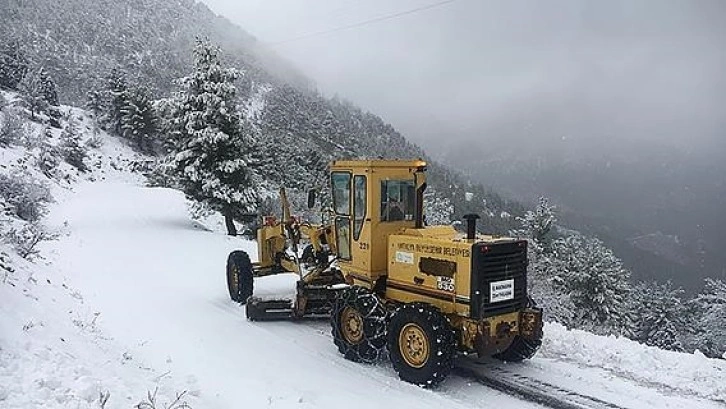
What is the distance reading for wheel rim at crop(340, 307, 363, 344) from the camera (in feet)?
32.8

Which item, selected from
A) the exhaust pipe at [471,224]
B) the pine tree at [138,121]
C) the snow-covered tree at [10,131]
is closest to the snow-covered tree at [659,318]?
the exhaust pipe at [471,224]

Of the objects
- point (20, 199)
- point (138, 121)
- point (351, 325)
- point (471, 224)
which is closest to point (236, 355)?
point (351, 325)

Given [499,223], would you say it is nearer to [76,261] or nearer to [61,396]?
[76,261]

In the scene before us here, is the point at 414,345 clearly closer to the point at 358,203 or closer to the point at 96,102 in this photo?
the point at 358,203

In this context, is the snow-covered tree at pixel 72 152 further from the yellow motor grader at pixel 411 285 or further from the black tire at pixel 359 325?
the black tire at pixel 359 325

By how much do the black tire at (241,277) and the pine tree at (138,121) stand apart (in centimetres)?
5419

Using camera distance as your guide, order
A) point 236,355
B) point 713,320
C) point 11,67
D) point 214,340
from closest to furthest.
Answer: point 236,355
point 214,340
point 713,320
point 11,67

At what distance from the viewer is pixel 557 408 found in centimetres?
805

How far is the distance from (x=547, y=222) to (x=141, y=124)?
43.1 metres

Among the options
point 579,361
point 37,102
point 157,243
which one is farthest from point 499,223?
point 579,361

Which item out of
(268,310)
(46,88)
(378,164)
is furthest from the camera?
(46,88)

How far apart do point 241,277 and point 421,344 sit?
600 cm

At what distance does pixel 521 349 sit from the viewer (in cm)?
970

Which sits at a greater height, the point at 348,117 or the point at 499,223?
the point at 348,117
